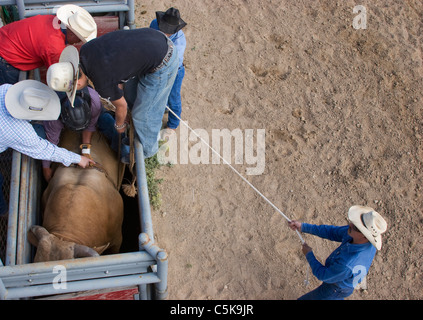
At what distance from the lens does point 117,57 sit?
10.4 ft

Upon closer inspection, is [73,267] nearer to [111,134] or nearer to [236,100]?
[111,134]

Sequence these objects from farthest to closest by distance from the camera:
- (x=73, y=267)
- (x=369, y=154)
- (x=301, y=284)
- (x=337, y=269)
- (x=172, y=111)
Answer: (x=369, y=154), (x=172, y=111), (x=301, y=284), (x=337, y=269), (x=73, y=267)

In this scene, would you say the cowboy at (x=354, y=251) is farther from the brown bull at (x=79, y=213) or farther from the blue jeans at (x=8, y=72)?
the blue jeans at (x=8, y=72)

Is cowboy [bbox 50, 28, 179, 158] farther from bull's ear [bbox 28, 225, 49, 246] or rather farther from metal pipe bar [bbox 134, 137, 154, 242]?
bull's ear [bbox 28, 225, 49, 246]

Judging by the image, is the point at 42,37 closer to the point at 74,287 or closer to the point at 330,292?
the point at 74,287

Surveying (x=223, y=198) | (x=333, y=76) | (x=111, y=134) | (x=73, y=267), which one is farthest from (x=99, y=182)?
(x=333, y=76)

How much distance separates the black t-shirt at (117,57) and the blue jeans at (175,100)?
1.07 metres

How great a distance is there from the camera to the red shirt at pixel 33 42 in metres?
3.70

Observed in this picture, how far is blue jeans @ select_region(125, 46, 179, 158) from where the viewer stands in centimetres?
352

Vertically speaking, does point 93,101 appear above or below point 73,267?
above

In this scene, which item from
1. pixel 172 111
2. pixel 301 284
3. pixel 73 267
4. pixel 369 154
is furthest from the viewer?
pixel 369 154

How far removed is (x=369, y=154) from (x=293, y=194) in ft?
3.81

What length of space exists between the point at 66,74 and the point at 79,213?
1.09 metres

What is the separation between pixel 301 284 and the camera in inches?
163
